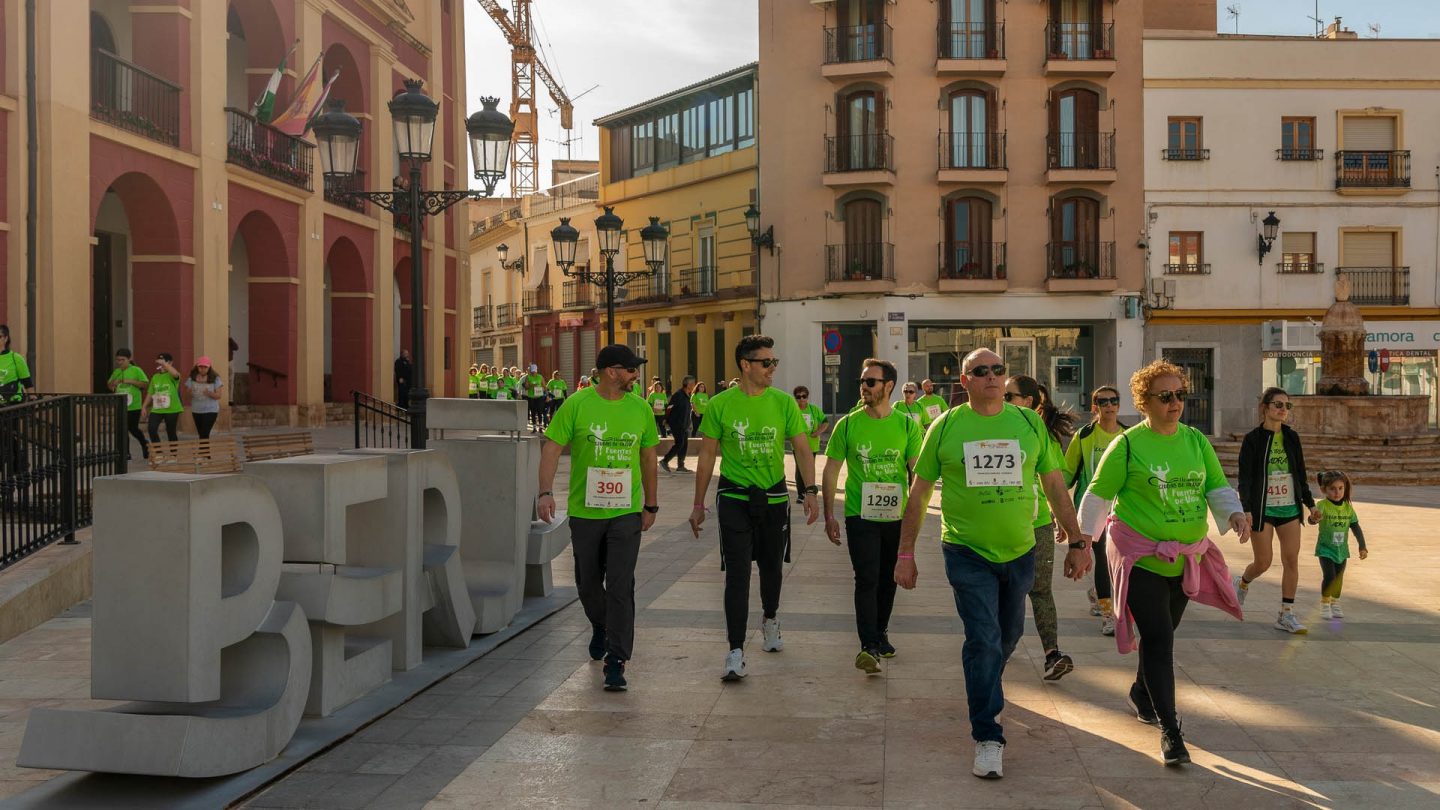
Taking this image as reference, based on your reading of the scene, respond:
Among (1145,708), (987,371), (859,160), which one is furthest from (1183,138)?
(987,371)

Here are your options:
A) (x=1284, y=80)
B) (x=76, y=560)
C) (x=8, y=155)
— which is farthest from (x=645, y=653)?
(x=1284, y=80)

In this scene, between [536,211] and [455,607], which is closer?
[455,607]

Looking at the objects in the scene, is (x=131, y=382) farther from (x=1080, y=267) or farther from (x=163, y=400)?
(x=1080, y=267)

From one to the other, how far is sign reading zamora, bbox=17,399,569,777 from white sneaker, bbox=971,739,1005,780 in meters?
2.90

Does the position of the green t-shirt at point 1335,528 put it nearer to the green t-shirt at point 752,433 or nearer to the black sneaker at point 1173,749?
the green t-shirt at point 752,433

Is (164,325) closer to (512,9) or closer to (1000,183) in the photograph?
(1000,183)

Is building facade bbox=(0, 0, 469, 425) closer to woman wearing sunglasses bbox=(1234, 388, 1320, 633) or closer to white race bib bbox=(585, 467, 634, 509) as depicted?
white race bib bbox=(585, 467, 634, 509)

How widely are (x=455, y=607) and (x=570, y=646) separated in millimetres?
836

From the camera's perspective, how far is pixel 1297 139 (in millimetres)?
36531

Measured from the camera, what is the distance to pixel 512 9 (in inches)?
3728

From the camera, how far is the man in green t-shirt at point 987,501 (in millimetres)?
5867

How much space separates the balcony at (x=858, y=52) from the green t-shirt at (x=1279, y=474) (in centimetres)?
2931

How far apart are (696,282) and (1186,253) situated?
14.7 m

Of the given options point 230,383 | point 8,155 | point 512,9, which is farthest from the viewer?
point 512,9
